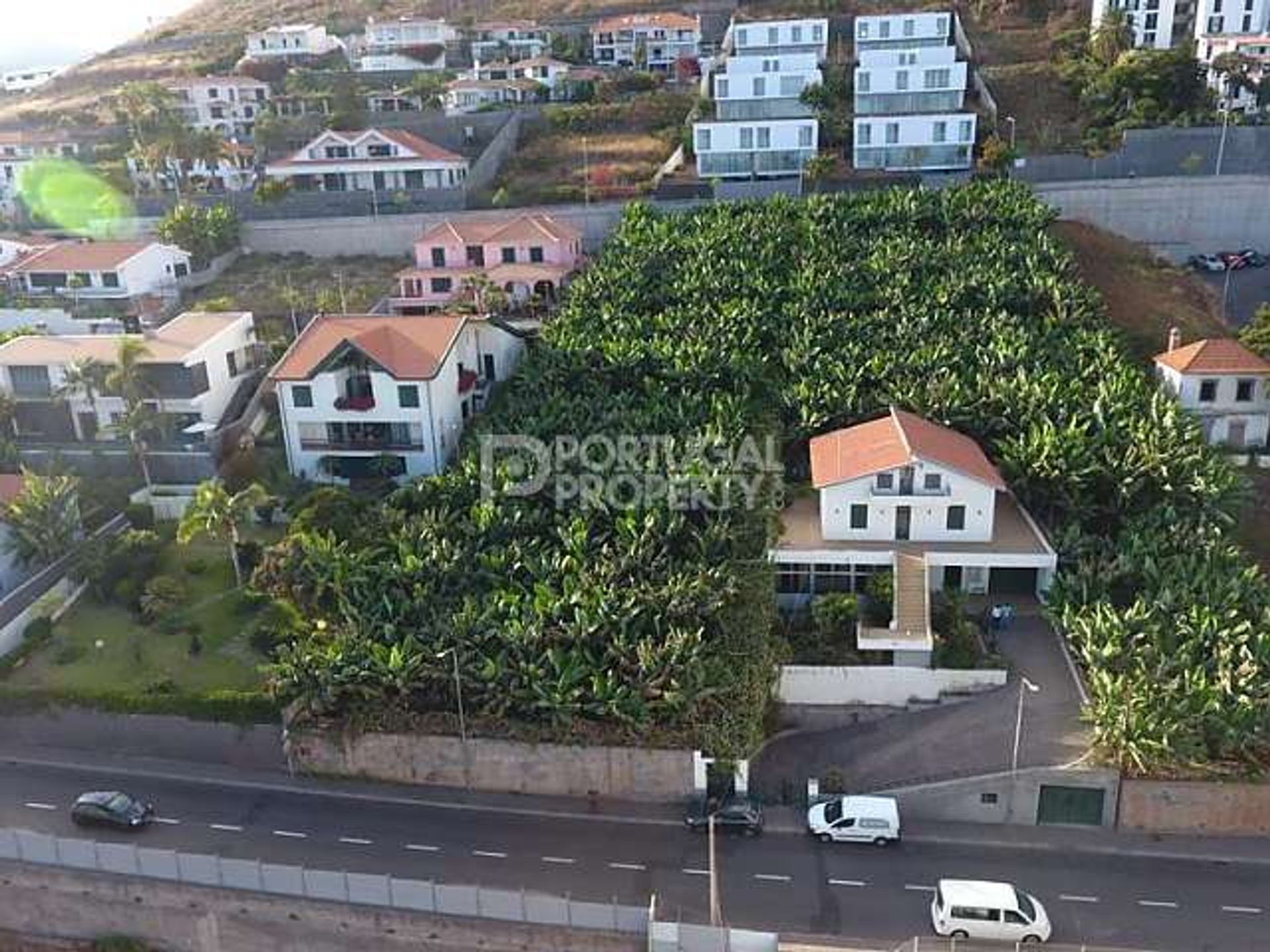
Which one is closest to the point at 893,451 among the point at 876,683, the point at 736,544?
the point at 736,544

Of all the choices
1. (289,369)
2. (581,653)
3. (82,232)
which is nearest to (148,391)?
(289,369)

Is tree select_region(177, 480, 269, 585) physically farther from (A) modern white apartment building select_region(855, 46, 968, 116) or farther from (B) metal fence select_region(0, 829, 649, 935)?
(A) modern white apartment building select_region(855, 46, 968, 116)

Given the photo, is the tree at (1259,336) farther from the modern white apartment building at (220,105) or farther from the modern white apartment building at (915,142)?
the modern white apartment building at (220,105)

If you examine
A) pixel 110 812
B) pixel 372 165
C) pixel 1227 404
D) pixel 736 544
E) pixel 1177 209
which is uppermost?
pixel 372 165

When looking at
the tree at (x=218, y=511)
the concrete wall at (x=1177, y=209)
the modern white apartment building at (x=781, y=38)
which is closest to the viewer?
the tree at (x=218, y=511)

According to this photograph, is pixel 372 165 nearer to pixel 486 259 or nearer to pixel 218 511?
pixel 486 259

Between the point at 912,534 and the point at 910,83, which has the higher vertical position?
the point at 910,83

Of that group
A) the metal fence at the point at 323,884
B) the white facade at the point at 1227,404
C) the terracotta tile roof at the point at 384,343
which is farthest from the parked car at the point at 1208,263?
the metal fence at the point at 323,884

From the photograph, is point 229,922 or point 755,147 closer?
point 229,922
